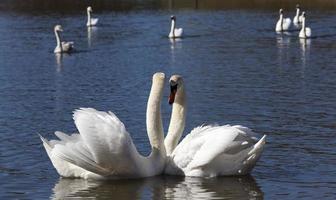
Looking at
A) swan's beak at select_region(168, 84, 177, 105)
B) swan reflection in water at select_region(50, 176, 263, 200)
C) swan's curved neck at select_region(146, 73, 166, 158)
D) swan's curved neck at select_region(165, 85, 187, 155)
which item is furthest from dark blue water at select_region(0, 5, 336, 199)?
swan's beak at select_region(168, 84, 177, 105)

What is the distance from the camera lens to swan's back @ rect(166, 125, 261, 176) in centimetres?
1063

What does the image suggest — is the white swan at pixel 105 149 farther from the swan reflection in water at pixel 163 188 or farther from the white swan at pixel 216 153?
the white swan at pixel 216 153

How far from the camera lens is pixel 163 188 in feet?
34.6

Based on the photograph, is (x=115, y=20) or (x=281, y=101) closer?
(x=281, y=101)

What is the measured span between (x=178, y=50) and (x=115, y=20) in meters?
18.9

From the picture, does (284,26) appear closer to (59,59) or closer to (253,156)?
(59,59)

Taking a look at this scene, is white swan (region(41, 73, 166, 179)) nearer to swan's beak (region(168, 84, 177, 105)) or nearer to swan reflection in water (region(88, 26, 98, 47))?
swan's beak (region(168, 84, 177, 105))

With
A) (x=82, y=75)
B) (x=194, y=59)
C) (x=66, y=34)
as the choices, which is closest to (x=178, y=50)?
(x=194, y=59)

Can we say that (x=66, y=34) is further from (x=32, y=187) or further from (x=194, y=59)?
(x=32, y=187)

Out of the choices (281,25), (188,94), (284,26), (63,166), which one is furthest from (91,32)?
(63,166)

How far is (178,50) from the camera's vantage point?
1244 inches

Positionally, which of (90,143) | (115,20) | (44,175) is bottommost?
(115,20)

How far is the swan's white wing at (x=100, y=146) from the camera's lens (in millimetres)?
10180

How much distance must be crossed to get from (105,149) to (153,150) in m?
0.98
